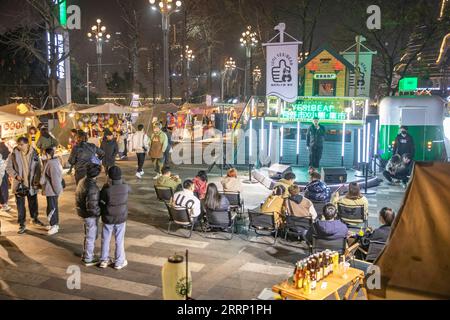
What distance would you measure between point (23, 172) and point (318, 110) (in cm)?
1091

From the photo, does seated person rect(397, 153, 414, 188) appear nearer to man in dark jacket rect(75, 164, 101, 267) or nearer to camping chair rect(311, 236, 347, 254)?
camping chair rect(311, 236, 347, 254)

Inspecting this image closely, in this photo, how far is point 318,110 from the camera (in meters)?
16.5

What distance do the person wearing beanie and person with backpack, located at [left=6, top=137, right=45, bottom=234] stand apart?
272cm

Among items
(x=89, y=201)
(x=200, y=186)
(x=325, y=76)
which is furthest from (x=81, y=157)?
(x=325, y=76)

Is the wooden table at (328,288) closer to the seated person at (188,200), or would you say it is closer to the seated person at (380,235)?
the seated person at (380,235)

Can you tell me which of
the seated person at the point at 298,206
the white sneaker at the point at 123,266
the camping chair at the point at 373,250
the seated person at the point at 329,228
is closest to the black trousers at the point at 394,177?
the seated person at the point at 298,206

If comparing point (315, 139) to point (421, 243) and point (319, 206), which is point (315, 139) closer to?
point (319, 206)

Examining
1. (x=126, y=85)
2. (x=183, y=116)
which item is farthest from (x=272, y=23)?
(x=126, y=85)

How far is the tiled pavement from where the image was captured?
634cm

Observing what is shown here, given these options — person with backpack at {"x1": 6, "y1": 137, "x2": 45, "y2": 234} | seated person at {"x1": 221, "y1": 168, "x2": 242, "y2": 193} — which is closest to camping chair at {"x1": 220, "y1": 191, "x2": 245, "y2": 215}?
seated person at {"x1": 221, "y1": 168, "x2": 242, "y2": 193}

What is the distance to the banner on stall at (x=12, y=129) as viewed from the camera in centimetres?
1484

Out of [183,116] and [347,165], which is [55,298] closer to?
[347,165]

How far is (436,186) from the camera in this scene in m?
3.20
